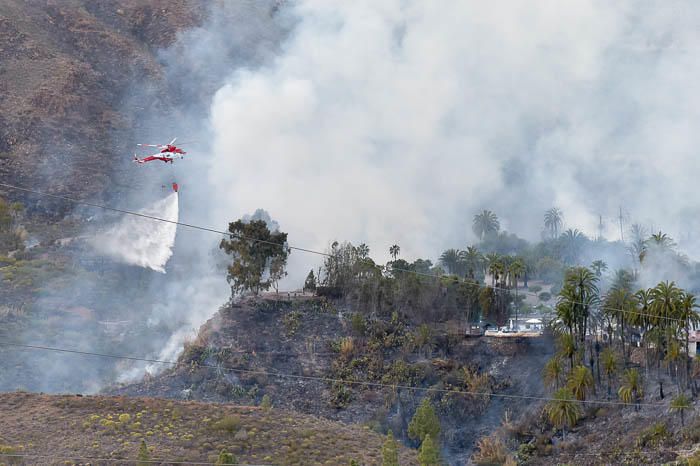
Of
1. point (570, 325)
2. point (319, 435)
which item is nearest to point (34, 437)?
point (319, 435)

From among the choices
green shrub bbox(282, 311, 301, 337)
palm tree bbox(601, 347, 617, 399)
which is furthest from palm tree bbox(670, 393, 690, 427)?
green shrub bbox(282, 311, 301, 337)

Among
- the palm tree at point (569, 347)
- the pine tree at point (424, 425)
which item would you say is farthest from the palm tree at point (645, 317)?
the pine tree at point (424, 425)

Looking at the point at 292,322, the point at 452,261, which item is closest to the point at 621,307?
the point at 292,322

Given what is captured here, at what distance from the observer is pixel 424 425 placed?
73.5 meters

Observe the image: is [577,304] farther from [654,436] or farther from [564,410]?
[654,436]

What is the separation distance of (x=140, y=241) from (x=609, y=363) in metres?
75.3

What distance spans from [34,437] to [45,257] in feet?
206

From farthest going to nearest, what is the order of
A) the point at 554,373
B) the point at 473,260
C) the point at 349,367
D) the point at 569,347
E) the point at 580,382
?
the point at 473,260 → the point at 349,367 → the point at 569,347 → the point at 554,373 → the point at 580,382

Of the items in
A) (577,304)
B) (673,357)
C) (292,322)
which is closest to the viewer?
(673,357)

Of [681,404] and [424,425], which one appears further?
[424,425]

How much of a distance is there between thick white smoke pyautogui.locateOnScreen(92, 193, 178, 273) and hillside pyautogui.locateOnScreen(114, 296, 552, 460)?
3234 centimetres

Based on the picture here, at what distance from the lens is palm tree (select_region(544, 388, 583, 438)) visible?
236 ft

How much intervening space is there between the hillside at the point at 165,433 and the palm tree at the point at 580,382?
55.6ft

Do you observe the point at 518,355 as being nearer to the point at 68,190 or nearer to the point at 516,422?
the point at 516,422
